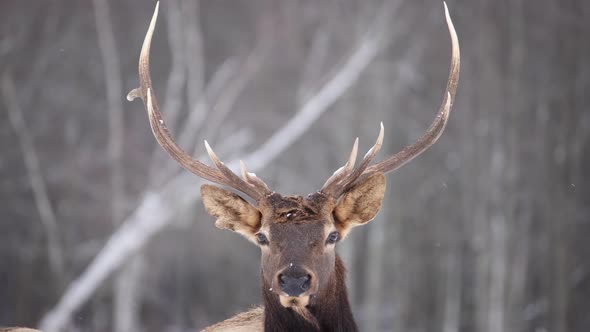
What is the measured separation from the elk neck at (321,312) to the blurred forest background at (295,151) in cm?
1188

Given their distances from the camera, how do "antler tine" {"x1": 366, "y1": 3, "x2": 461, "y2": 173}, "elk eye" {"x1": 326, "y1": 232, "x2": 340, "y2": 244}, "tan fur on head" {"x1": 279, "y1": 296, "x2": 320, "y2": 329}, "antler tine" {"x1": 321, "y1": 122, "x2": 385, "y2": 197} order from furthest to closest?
"antler tine" {"x1": 366, "y1": 3, "x2": 461, "y2": 173}
"antler tine" {"x1": 321, "y1": 122, "x2": 385, "y2": 197}
"elk eye" {"x1": 326, "y1": 232, "x2": 340, "y2": 244}
"tan fur on head" {"x1": 279, "y1": 296, "x2": 320, "y2": 329}

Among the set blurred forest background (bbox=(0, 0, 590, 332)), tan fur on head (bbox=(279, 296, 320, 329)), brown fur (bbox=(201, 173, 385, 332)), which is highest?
blurred forest background (bbox=(0, 0, 590, 332))

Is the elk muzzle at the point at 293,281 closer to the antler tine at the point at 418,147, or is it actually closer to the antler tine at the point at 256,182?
the antler tine at the point at 256,182

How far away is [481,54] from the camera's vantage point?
19.1 metres

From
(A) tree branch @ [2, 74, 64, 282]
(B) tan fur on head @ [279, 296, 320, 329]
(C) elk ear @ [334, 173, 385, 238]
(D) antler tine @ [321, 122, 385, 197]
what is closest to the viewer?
(B) tan fur on head @ [279, 296, 320, 329]

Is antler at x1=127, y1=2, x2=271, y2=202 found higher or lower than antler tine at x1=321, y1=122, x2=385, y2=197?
higher

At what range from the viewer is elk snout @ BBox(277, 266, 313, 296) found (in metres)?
4.66

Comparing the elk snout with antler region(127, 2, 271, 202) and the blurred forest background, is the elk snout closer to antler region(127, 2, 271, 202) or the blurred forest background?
antler region(127, 2, 271, 202)

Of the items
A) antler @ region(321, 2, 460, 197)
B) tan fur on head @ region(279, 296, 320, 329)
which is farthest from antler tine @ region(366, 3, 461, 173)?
tan fur on head @ region(279, 296, 320, 329)

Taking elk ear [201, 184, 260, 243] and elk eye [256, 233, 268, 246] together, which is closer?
elk eye [256, 233, 268, 246]

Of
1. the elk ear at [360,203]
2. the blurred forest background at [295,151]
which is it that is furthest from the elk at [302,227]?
the blurred forest background at [295,151]

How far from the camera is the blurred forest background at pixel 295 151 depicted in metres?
17.1

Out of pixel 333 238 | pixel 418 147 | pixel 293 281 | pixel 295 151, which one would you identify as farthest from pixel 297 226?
pixel 295 151

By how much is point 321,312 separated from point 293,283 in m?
0.37
